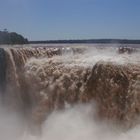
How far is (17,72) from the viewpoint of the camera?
13750 millimetres

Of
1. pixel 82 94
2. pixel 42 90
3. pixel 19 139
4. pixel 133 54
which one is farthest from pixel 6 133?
pixel 133 54

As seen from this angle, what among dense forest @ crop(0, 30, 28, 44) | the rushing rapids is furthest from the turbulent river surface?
dense forest @ crop(0, 30, 28, 44)

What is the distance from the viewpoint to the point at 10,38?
2322cm

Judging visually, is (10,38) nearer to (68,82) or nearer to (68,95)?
(68,82)

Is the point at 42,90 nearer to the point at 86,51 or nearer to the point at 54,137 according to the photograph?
the point at 54,137

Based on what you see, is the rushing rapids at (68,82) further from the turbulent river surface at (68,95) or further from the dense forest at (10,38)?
the dense forest at (10,38)

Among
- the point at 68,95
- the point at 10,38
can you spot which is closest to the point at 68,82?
the point at 68,95

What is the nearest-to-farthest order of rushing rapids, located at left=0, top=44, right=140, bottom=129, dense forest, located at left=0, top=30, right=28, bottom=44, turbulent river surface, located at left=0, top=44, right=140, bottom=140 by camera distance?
turbulent river surface, located at left=0, top=44, right=140, bottom=140, rushing rapids, located at left=0, top=44, right=140, bottom=129, dense forest, located at left=0, top=30, right=28, bottom=44

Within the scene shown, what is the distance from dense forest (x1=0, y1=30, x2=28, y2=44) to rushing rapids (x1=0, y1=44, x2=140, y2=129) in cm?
863

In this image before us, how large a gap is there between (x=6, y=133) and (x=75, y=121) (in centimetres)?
248

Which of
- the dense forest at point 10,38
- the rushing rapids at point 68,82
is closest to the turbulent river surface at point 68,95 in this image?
the rushing rapids at point 68,82

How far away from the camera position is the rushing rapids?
38.2 feet

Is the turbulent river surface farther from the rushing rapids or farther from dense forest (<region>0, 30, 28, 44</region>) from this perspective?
dense forest (<region>0, 30, 28, 44</region>)

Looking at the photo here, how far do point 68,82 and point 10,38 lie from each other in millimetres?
11213
